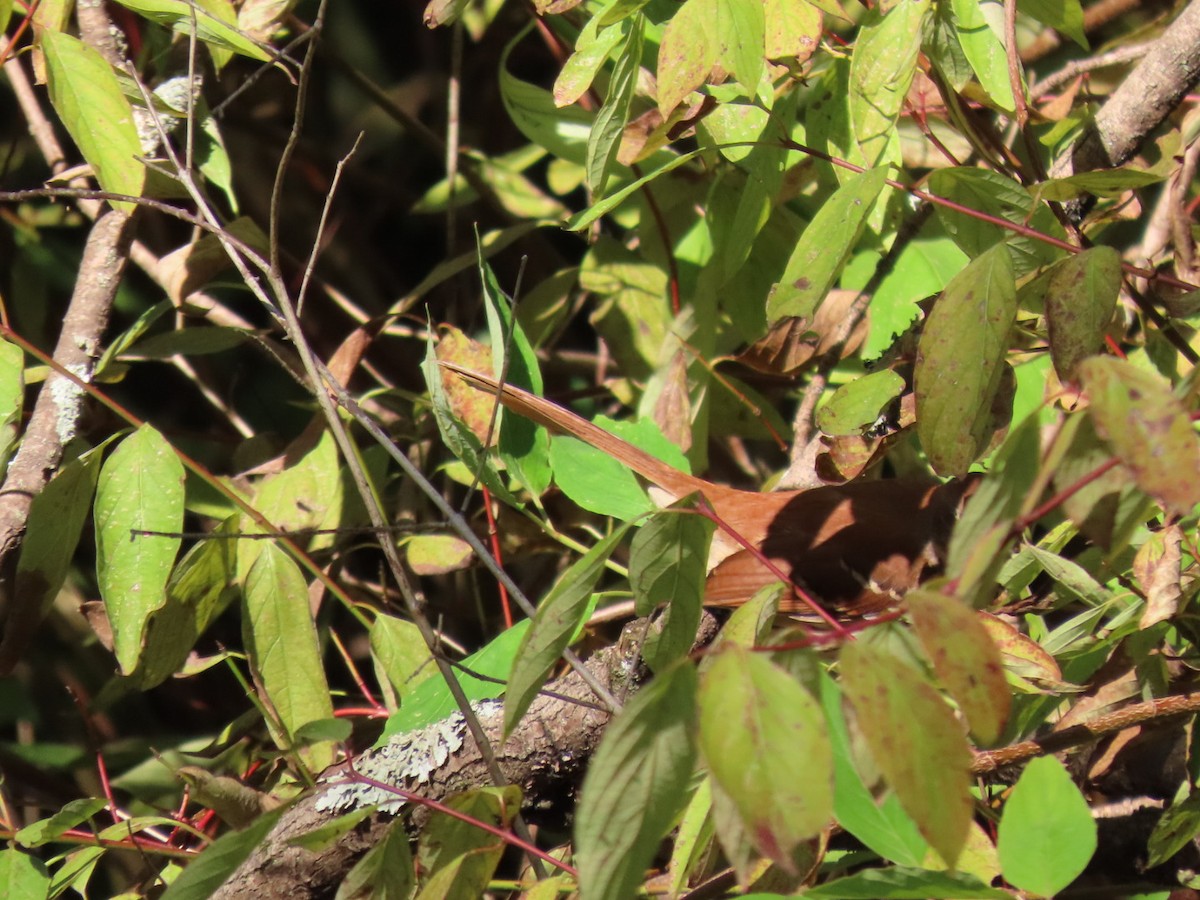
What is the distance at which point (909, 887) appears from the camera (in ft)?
2.30

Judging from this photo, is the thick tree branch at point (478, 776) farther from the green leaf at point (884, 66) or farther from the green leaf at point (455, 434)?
the green leaf at point (884, 66)

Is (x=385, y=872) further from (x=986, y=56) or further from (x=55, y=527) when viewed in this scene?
(x=986, y=56)

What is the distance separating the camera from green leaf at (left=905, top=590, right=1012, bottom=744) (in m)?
0.54

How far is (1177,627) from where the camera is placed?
42.3 inches

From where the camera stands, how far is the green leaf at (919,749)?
1.73ft

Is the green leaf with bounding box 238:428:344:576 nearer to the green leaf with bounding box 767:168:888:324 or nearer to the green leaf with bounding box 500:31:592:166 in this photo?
the green leaf with bounding box 500:31:592:166

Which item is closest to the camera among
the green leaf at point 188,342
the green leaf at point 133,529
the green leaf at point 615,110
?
the green leaf at point 615,110

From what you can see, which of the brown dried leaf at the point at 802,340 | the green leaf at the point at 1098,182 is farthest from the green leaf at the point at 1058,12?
the brown dried leaf at the point at 802,340

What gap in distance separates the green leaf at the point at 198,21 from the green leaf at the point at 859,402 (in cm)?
70

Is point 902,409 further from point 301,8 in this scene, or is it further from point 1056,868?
point 301,8

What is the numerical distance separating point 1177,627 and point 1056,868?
19.0 inches

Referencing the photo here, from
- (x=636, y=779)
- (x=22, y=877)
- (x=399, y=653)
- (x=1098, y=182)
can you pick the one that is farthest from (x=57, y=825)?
(x=1098, y=182)

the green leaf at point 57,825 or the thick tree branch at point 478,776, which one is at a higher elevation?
the green leaf at point 57,825

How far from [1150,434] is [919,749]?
0.60ft
